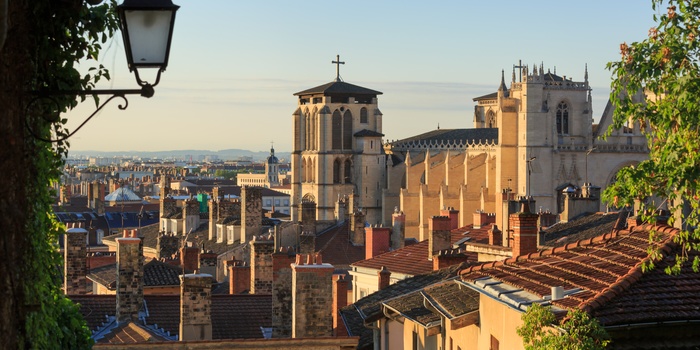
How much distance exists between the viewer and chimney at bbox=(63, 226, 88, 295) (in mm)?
26312

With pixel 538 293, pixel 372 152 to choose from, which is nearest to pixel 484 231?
pixel 538 293

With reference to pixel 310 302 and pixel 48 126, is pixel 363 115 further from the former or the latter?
pixel 48 126

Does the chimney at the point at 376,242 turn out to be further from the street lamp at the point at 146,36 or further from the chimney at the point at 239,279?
the street lamp at the point at 146,36

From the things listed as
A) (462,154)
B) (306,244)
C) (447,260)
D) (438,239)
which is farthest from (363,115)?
(447,260)

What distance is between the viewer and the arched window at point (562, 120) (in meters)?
84.6

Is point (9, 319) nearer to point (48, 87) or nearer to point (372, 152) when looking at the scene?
point (48, 87)

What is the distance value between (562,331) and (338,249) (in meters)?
40.4

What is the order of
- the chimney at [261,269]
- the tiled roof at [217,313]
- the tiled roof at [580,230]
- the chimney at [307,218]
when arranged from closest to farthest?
the tiled roof at [217,313] → the tiled roof at [580,230] → the chimney at [261,269] → the chimney at [307,218]

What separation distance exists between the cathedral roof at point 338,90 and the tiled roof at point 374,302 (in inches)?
3274

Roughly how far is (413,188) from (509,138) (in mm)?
12284

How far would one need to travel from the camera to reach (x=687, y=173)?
1113 centimetres

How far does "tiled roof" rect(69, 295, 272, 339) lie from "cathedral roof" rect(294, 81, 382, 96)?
82.4 metres

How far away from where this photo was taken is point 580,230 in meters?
28.2

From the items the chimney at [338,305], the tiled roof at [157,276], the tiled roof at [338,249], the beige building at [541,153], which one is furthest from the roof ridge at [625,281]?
the beige building at [541,153]
